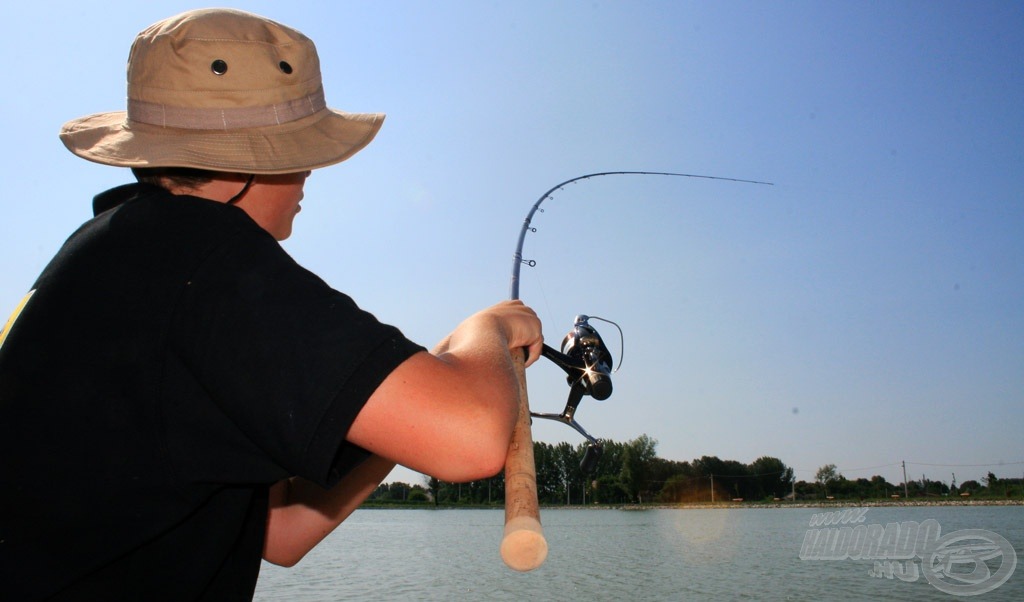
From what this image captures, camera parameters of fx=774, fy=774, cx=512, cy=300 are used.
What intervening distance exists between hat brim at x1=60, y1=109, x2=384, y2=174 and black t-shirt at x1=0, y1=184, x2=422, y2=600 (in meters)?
0.21

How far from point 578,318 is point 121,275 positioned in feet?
9.82

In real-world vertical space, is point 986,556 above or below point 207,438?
below

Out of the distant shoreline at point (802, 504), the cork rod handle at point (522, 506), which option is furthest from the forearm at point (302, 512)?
the distant shoreline at point (802, 504)

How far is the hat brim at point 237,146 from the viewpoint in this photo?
50.3 inches

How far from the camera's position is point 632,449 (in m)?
87.9

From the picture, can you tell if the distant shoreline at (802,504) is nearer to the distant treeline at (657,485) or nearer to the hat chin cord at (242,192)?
the distant treeline at (657,485)

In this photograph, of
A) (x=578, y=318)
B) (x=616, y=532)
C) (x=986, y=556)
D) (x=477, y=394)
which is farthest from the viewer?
(x=616, y=532)

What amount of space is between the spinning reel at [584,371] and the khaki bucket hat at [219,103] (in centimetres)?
152

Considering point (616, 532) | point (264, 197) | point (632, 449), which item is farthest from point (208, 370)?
point (632, 449)

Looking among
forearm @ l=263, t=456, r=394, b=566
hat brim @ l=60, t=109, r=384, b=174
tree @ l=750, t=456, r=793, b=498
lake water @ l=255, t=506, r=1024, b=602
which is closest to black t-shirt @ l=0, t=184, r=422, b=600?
hat brim @ l=60, t=109, r=384, b=174

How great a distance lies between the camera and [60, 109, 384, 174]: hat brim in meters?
1.28

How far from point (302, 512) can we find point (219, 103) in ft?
3.44

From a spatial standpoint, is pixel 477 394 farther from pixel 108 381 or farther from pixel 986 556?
pixel 986 556

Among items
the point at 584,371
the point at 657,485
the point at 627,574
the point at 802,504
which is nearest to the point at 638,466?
the point at 657,485
